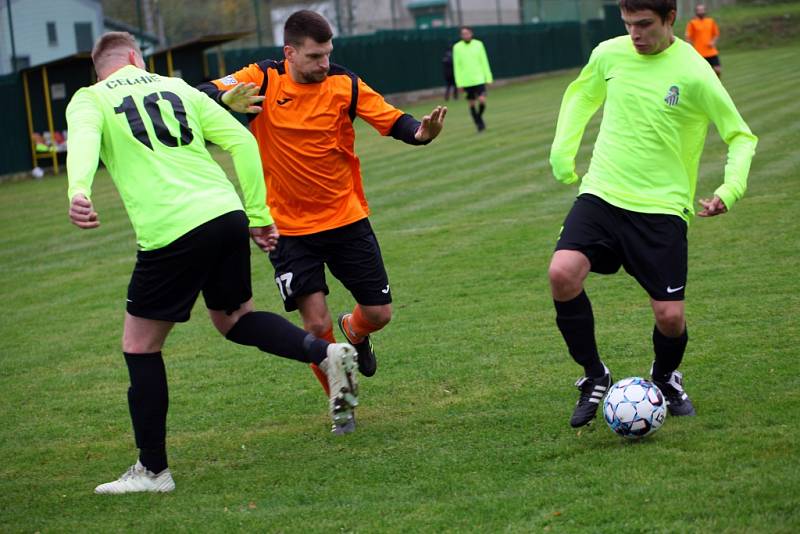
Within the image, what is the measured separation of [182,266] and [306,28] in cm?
152

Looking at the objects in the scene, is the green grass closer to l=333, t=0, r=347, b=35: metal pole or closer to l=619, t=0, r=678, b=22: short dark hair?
l=333, t=0, r=347, b=35: metal pole

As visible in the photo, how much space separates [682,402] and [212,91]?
2825 mm

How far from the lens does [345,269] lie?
6.14 metres

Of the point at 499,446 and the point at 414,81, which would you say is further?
the point at 414,81

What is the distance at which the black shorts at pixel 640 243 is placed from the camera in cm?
521

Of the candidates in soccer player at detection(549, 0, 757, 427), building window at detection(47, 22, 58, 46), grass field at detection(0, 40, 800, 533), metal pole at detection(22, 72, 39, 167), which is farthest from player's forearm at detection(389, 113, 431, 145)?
building window at detection(47, 22, 58, 46)

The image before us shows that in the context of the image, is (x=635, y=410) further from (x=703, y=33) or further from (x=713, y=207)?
(x=703, y=33)

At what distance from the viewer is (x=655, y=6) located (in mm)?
5086

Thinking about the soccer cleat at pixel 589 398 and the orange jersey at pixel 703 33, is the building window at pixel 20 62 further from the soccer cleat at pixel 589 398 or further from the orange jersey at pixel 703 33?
the soccer cleat at pixel 589 398

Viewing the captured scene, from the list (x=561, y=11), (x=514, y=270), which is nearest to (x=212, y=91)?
(x=514, y=270)

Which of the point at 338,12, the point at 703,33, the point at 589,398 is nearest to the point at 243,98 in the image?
the point at 589,398

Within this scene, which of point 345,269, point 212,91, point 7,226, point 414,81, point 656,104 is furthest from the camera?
point 414,81

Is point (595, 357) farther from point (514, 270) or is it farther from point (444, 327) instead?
point (514, 270)

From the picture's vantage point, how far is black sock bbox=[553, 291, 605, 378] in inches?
210
